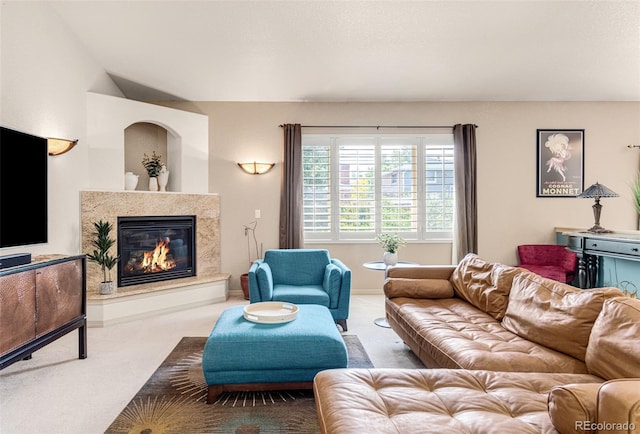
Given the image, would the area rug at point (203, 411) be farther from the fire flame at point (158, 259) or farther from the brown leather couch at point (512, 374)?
the fire flame at point (158, 259)

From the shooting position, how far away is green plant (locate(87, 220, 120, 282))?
3834 mm

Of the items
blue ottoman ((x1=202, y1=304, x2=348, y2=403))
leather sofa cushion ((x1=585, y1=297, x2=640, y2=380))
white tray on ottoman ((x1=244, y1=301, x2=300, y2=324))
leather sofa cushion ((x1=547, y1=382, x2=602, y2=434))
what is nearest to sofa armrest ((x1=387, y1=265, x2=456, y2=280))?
white tray on ottoman ((x1=244, y1=301, x2=300, y2=324))

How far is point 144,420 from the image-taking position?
2053 millimetres

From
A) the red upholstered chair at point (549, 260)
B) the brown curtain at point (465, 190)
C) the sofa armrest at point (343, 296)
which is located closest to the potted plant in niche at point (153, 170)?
the sofa armrest at point (343, 296)

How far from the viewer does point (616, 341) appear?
1564 millimetres

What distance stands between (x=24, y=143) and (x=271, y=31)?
2.47 meters

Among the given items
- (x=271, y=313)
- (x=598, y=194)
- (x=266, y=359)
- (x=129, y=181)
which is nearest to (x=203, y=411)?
(x=266, y=359)

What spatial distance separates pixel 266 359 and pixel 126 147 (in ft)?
13.1

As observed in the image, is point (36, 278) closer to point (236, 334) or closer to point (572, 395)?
point (236, 334)

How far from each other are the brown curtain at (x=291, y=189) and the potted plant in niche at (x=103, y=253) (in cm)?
212

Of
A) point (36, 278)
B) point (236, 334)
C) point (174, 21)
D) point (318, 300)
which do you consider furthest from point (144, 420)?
point (174, 21)

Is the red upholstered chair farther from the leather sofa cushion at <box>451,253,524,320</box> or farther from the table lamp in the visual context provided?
the leather sofa cushion at <box>451,253,524,320</box>

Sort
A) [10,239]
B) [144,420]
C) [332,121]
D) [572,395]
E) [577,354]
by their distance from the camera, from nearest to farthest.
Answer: [572,395] < [577,354] < [144,420] < [10,239] < [332,121]

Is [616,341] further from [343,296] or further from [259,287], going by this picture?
[259,287]
